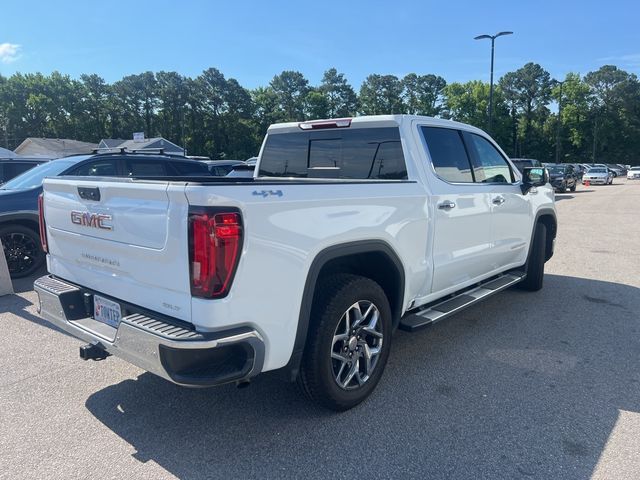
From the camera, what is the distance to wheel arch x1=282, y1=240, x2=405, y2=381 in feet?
9.07

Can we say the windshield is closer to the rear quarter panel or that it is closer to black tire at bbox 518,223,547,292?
the rear quarter panel

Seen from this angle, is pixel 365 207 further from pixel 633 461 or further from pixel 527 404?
pixel 633 461

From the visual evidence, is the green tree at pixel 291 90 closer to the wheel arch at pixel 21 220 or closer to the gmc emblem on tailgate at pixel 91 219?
the wheel arch at pixel 21 220

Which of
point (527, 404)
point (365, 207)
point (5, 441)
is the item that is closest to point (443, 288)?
point (527, 404)

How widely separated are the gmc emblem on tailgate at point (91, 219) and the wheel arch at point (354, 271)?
1255 mm

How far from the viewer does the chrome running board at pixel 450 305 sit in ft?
12.0

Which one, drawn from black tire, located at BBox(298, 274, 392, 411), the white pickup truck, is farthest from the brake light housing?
black tire, located at BBox(298, 274, 392, 411)

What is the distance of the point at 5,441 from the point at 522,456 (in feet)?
10.2

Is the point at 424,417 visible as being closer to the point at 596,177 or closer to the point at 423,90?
the point at 596,177

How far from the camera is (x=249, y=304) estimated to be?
2.46 metres

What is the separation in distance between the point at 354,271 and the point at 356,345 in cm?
58

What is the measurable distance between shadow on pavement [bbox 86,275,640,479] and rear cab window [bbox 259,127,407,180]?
167cm

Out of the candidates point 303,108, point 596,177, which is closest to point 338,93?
point 303,108

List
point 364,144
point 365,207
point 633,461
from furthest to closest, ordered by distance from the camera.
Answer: point 364,144
point 365,207
point 633,461
